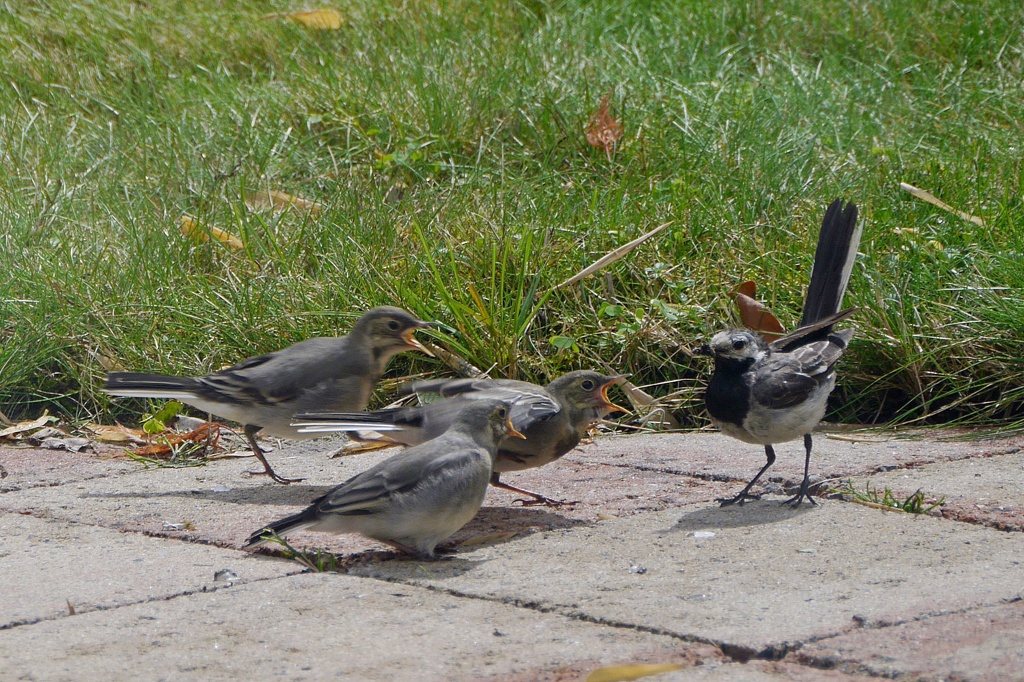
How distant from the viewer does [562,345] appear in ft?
18.2

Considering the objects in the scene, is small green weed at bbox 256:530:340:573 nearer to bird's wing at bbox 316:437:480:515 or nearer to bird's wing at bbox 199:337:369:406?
bird's wing at bbox 316:437:480:515

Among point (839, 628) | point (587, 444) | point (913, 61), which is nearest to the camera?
point (839, 628)

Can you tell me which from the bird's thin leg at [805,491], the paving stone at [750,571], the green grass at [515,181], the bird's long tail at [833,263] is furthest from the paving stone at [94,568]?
the bird's long tail at [833,263]

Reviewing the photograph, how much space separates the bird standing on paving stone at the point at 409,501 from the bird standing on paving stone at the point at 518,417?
0.33 metres

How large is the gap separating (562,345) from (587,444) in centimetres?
62

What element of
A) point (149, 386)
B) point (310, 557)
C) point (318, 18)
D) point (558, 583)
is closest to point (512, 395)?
point (310, 557)

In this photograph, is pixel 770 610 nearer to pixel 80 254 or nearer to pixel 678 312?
pixel 678 312

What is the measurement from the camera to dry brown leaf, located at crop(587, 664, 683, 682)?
95.3 inches

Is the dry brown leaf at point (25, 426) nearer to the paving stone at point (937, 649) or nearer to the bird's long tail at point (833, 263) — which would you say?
the bird's long tail at point (833, 263)

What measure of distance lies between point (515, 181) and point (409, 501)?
369 centimetres

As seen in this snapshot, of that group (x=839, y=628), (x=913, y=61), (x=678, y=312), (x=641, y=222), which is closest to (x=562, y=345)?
(x=678, y=312)

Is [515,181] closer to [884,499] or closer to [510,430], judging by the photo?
[510,430]

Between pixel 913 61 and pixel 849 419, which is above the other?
pixel 913 61

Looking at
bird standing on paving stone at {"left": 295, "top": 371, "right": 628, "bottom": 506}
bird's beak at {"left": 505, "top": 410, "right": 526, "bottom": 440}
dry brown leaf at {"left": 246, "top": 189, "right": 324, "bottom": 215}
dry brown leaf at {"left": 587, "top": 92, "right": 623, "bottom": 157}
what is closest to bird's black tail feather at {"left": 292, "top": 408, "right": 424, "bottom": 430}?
bird standing on paving stone at {"left": 295, "top": 371, "right": 628, "bottom": 506}
